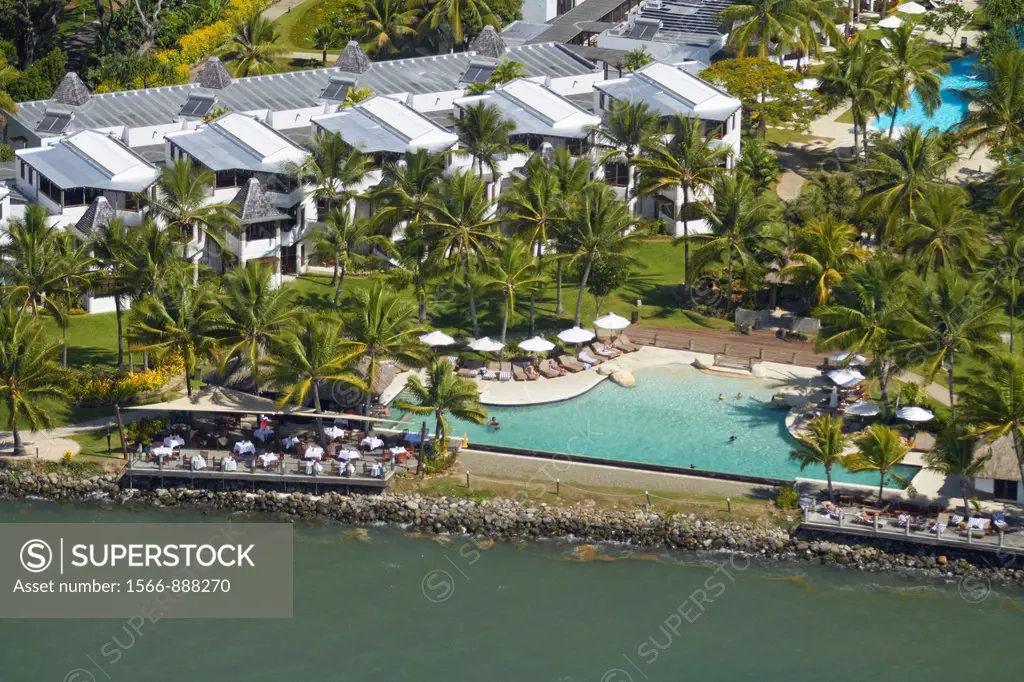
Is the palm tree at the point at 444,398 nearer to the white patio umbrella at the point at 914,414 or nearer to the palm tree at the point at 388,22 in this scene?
the white patio umbrella at the point at 914,414

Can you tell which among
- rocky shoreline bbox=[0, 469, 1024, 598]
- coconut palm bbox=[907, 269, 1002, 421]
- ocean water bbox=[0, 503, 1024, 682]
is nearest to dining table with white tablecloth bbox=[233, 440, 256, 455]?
rocky shoreline bbox=[0, 469, 1024, 598]

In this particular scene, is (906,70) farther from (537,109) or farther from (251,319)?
(251,319)

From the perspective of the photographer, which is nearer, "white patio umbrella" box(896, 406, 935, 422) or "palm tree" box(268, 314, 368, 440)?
"palm tree" box(268, 314, 368, 440)

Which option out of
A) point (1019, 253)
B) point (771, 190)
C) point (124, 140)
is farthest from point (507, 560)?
point (124, 140)

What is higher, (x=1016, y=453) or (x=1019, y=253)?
(x=1019, y=253)

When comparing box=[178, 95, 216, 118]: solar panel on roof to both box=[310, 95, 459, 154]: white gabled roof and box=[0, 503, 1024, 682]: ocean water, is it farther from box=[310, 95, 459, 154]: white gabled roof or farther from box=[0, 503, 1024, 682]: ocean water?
box=[0, 503, 1024, 682]: ocean water

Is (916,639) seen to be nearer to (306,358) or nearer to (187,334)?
(306,358)
